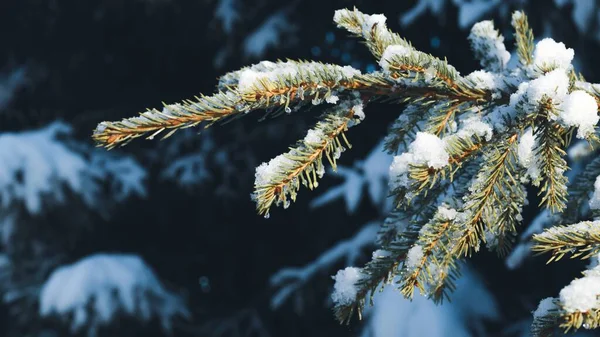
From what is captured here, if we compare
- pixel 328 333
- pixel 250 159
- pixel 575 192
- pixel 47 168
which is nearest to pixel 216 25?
pixel 250 159

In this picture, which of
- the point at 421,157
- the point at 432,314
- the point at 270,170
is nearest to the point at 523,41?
the point at 421,157

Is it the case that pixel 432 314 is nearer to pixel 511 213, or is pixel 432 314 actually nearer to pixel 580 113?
pixel 511 213

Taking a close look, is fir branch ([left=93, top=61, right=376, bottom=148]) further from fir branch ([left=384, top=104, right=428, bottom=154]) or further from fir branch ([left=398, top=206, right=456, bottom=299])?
fir branch ([left=398, top=206, right=456, bottom=299])

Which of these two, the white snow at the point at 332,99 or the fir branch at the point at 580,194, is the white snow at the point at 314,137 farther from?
the fir branch at the point at 580,194

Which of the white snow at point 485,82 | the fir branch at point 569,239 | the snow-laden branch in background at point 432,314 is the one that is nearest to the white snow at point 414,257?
the fir branch at point 569,239

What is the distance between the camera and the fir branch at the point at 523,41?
3.40ft

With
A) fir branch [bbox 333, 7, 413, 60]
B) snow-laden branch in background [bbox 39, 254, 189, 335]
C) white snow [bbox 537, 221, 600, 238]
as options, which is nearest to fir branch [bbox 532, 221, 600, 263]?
white snow [bbox 537, 221, 600, 238]

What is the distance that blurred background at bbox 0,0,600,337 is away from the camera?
297 cm

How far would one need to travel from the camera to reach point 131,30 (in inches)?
166

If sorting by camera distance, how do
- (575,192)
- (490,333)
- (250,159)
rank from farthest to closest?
(250,159) < (490,333) < (575,192)

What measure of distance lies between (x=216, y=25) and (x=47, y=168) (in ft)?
3.82

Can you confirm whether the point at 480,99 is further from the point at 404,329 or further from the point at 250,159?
the point at 250,159

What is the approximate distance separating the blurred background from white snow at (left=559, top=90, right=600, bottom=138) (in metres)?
1.90

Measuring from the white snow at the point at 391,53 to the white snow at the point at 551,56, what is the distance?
0.56 ft
